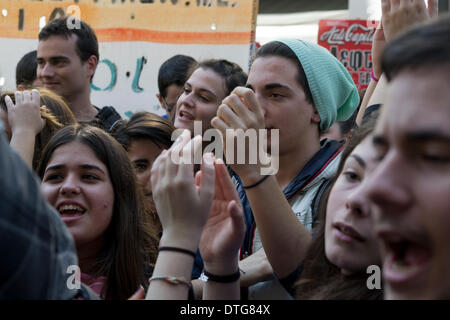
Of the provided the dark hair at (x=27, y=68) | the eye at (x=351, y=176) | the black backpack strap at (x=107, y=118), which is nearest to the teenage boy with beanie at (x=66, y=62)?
the black backpack strap at (x=107, y=118)

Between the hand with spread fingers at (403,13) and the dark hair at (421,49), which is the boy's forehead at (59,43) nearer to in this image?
the hand with spread fingers at (403,13)

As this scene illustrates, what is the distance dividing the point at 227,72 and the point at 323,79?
31.6 inches

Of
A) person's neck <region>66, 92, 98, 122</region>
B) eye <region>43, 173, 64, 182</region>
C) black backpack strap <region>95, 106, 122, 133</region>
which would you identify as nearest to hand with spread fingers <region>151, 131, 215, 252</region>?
eye <region>43, 173, 64, 182</region>

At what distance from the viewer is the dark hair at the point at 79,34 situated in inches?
132

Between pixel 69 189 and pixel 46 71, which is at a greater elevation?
pixel 46 71

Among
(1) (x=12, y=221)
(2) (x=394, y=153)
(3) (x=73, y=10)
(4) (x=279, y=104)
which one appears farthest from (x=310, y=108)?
(3) (x=73, y=10)

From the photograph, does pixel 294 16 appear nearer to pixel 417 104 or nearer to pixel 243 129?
pixel 243 129

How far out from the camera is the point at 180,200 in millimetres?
1214

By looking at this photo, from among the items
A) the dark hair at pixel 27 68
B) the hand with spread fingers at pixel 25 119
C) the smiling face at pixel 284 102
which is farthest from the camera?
the dark hair at pixel 27 68

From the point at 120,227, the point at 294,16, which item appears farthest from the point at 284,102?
the point at 294,16

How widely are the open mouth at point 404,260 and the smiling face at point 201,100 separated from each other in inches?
79.5

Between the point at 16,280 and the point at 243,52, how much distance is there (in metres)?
3.04

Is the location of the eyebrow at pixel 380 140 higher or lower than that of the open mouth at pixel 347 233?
higher

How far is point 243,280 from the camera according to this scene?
1.69 meters
